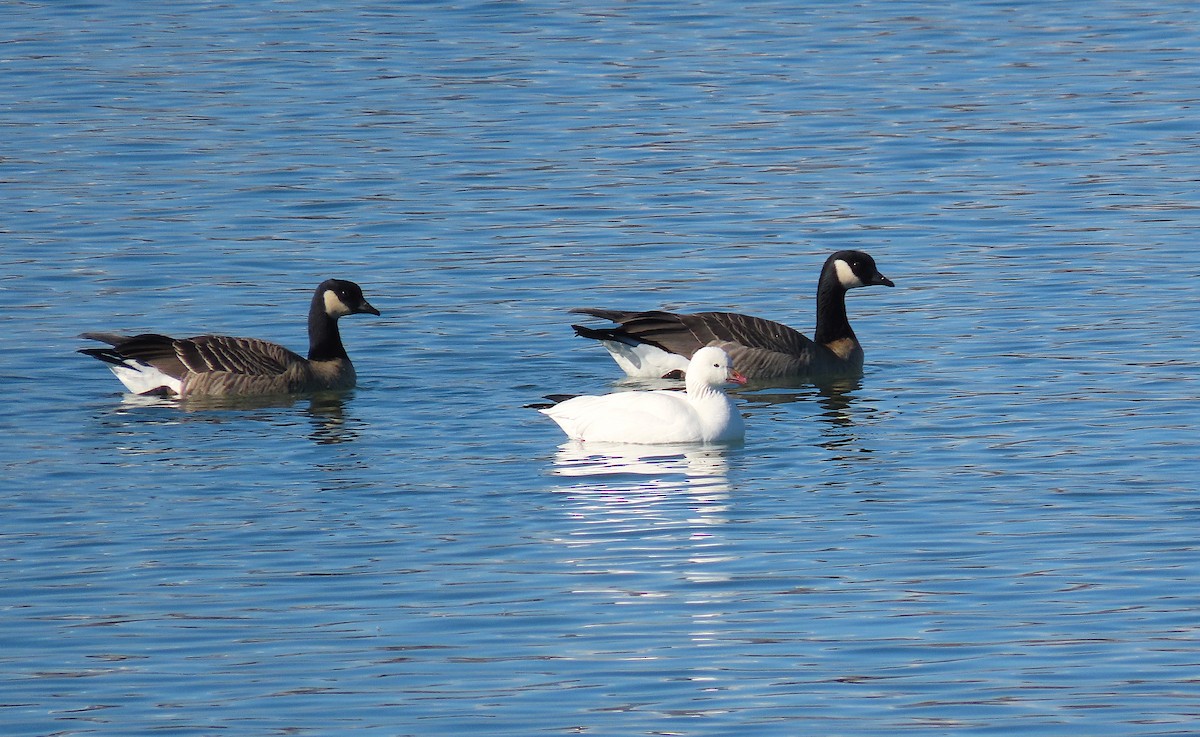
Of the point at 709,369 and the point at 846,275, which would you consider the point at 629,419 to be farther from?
the point at 846,275

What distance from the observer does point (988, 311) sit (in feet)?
67.2

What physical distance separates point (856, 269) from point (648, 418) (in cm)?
476

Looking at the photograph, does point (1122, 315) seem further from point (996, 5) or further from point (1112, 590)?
point (996, 5)

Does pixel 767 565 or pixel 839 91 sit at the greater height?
pixel 839 91

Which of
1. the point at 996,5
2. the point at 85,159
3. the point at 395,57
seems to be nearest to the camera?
the point at 85,159

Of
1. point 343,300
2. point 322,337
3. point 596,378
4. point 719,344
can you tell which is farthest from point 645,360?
point 322,337

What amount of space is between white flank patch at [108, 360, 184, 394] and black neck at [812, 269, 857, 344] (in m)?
5.76

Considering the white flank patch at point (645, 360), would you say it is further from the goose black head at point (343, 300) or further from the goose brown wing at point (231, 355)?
the goose brown wing at point (231, 355)

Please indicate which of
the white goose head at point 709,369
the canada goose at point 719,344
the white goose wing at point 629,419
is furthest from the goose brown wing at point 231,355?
the white goose head at point 709,369

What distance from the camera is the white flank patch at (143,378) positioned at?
17766 mm

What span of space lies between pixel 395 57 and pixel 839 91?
7036mm

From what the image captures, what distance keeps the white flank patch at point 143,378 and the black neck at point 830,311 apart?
18.9 feet

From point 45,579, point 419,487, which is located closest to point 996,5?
point 419,487

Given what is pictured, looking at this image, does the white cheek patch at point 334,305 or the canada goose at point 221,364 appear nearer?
the canada goose at point 221,364
